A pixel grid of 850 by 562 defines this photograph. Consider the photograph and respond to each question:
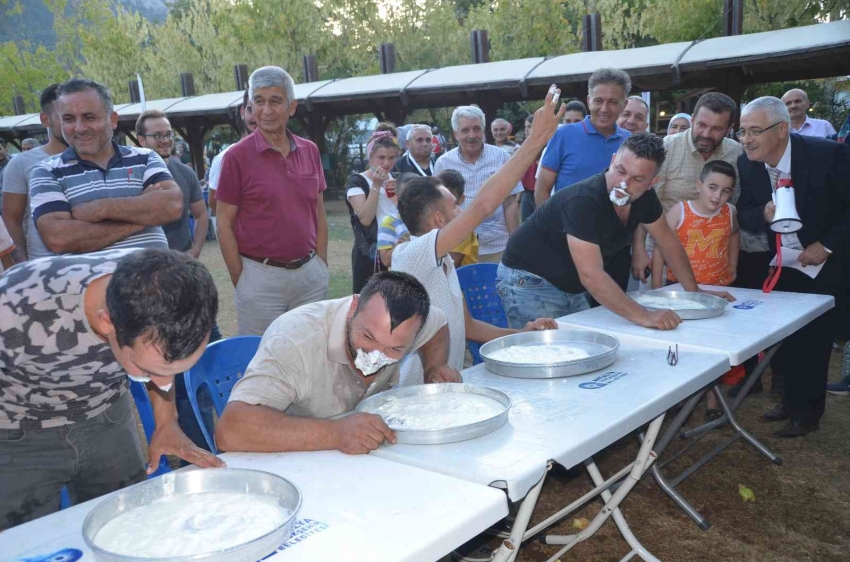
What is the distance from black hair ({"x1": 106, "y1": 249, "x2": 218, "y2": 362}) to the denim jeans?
621 millimetres

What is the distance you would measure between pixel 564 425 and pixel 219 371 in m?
1.16

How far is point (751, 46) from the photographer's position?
8.02 meters

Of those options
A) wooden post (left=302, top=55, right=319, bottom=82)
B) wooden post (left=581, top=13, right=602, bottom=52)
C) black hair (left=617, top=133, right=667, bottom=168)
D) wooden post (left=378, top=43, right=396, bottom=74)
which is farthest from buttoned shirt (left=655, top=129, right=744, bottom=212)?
wooden post (left=302, top=55, right=319, bottom=82)

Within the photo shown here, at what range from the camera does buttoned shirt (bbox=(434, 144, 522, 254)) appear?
456 cm

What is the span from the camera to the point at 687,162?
3.88 meters

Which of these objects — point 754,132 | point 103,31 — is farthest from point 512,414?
point 103,31

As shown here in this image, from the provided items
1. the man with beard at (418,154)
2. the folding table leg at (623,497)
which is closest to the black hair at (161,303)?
the folding table leg at (623,497)

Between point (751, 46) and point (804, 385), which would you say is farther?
point (751, 46)

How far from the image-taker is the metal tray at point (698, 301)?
271cm

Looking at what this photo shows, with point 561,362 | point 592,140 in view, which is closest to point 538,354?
point 561,362

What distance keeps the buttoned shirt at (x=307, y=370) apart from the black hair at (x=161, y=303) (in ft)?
1.35

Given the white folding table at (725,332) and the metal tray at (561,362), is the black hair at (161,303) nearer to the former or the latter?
the metal tray at (561,362)

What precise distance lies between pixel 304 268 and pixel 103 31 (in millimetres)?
29649

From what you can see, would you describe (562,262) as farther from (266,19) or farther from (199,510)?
(266,19)
